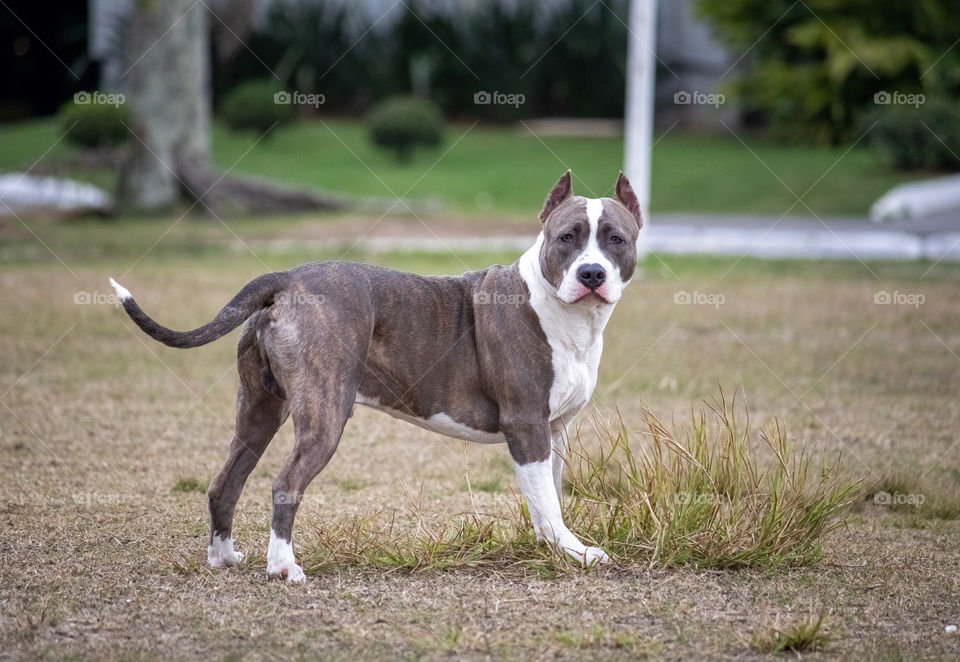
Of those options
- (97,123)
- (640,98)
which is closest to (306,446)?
(640,98)

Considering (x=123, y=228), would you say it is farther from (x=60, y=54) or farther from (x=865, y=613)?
(x=865, y=613)

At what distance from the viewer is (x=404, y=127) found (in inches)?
945

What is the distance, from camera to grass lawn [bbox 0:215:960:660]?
15.2ft

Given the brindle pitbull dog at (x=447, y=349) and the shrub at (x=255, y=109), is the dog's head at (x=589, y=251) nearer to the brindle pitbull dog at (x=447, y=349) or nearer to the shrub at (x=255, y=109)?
the brindle pitbull dog at (x=447, y=349)

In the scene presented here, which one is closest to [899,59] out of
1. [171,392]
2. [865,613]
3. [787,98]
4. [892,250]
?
[787,98]

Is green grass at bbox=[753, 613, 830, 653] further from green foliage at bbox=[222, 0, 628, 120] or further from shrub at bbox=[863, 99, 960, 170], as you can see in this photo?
green foliage at bbox=[222, 0, 628, 120]

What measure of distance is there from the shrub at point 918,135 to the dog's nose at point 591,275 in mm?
17558

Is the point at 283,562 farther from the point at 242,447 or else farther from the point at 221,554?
the point at 242,447

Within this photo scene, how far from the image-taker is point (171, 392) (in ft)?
30.0

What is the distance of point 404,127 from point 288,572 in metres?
19.6

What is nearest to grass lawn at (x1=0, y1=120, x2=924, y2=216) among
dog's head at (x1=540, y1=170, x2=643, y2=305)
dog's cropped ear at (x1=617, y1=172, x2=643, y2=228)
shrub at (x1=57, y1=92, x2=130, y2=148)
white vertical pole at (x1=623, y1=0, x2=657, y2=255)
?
shrub at (x1=57, y1=92, x2=130, y2=148)

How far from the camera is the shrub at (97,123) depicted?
18922 mm

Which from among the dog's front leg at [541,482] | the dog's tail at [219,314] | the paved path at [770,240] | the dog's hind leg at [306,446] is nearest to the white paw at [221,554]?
the dog's hind leg at [306,446]

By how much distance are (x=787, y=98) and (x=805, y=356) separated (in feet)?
50.6
